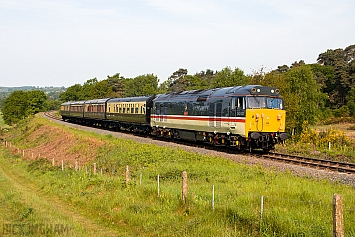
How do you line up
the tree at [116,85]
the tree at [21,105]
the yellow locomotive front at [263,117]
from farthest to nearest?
the tree at [116,85], the tree at [21,105], the yellow locomotive front at [263,117]

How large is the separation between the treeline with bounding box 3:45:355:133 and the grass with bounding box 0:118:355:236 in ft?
78.4

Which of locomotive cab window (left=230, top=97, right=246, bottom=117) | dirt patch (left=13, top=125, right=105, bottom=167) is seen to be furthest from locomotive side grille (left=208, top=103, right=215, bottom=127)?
dirt patch (left=13, top=125, right=105, bottom=167)

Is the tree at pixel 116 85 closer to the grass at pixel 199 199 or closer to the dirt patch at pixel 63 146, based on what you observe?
the dirt patch at pixel 63 146

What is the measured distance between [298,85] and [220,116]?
43688mm

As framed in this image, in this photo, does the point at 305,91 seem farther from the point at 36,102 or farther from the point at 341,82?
the point at 36,102

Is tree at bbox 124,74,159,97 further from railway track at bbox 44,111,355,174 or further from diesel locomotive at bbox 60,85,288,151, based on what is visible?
railway track at bbox 44,111,355,174

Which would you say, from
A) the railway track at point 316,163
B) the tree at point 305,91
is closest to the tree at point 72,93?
the tree at point 305,91

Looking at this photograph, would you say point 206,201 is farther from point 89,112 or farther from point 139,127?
point 89,112

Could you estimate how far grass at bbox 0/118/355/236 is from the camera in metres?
9.77

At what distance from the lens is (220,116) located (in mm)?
24750

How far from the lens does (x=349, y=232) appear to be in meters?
8.55

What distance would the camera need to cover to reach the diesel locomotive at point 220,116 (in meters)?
22.8

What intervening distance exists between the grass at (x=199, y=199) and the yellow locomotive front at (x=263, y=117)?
351 centimetres

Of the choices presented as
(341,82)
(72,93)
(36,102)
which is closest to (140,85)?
(72,93)
